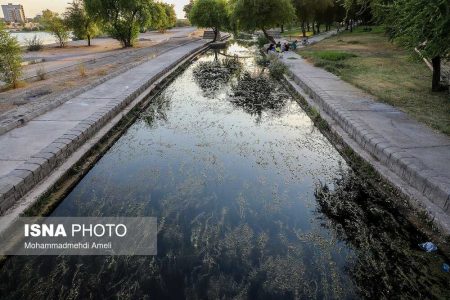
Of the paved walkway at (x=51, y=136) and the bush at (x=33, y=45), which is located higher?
the bush at (x=33, y=45)

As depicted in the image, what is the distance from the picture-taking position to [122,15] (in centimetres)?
2975

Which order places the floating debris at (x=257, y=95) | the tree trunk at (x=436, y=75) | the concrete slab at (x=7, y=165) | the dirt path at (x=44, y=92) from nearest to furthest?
the concrete slab at (x=7, y=165)
the dirt path at (x=44, y=92)
the tree trunk at (x=436, y=75)
the floating debris at (x=257, y=95)

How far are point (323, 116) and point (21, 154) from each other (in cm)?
763

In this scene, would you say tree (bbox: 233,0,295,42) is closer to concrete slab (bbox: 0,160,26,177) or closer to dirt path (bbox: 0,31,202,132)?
dirt path (bbox: 0,31,202,132)

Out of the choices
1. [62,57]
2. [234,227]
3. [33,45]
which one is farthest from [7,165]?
[33,45]

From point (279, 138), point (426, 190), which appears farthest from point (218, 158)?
point (426, 190)

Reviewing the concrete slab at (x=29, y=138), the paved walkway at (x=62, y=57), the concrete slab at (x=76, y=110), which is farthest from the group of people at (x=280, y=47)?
the concrete slab at (x=29, y=138)

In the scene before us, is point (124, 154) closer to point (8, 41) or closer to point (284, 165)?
point (284, 165)

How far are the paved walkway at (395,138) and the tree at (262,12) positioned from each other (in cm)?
1417


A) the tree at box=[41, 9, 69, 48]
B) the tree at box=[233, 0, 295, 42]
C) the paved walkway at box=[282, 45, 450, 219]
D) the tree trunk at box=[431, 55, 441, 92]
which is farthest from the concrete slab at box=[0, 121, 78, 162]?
the tree at box=[41, 9, 69, 48]

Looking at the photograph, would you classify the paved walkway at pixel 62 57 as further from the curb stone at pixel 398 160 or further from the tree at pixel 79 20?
the curb stone at pixel 398 160

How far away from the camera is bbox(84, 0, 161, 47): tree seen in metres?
28.0

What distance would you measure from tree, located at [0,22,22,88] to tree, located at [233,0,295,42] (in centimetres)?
1604

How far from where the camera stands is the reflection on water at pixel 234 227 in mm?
3770
